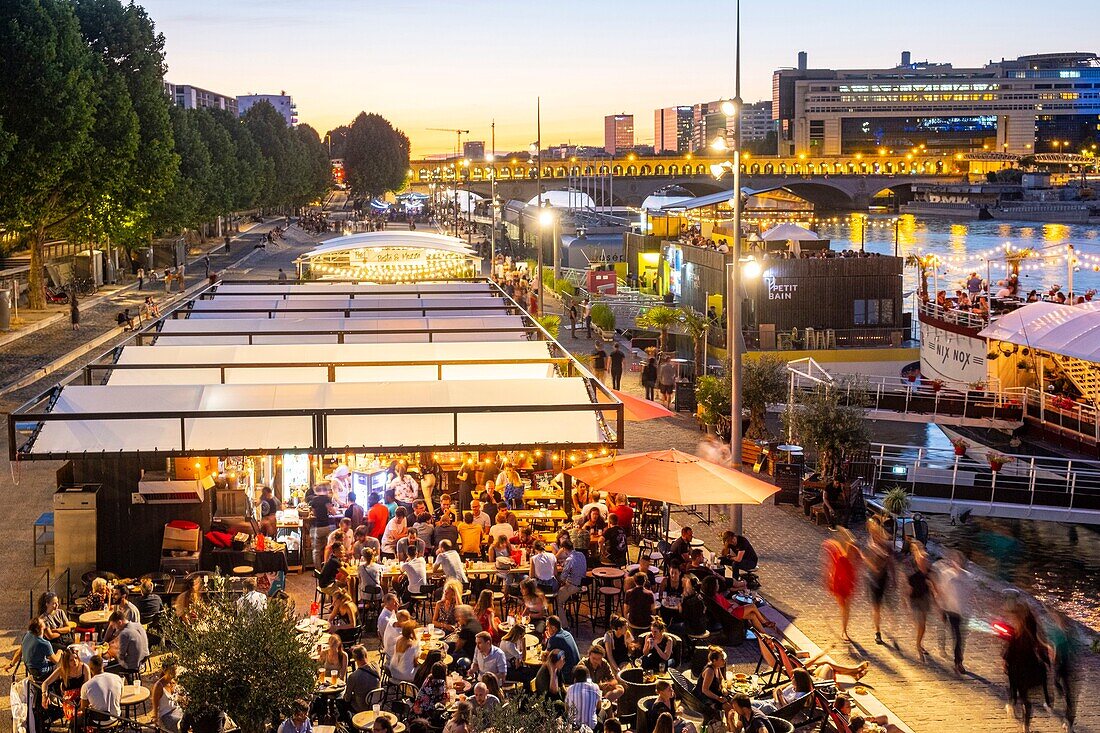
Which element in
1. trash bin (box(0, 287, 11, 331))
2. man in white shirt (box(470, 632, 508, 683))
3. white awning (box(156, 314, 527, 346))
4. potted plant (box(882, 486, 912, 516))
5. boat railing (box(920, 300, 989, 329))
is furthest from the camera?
trash bin (box(0, 287, 11, 331))

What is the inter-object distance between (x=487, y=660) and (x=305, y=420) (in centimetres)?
611

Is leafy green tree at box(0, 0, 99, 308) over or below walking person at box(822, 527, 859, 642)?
over

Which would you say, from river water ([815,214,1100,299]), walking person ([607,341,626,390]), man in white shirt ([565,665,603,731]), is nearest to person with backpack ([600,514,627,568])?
man in white shirt ([565,665,603,731])

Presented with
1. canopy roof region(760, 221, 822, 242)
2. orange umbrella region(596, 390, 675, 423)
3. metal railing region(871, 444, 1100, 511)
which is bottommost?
metal railing region(871, 444, 1100, 511)

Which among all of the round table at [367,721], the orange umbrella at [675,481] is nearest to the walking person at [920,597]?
the orange umbrella at [675,481]

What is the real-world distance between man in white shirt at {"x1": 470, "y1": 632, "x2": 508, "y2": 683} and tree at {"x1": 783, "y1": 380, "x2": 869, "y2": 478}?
12403mm

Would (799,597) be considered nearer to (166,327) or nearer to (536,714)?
(536,714)

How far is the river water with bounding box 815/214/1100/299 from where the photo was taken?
84.0 m

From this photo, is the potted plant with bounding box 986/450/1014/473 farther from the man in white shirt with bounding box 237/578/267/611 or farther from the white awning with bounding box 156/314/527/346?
the man in white shirt with bounding box 237/578/267/611

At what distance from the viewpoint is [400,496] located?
63.4 ft

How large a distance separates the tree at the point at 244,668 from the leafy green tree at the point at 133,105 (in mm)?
45471

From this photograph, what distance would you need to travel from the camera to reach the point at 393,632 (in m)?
13.4

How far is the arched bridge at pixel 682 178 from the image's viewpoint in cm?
14650

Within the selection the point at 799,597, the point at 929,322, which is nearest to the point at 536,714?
the point at 799,597
